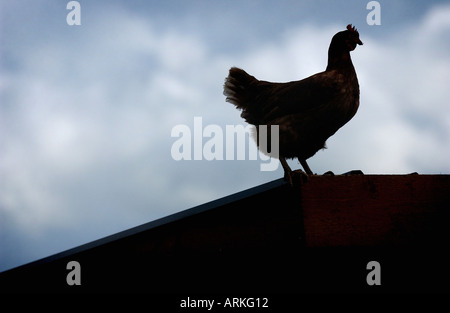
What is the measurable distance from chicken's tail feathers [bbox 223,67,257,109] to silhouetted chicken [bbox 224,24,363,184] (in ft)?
1.38

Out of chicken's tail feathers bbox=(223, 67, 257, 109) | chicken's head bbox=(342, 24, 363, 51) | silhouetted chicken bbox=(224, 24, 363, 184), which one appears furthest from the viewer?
chicken's tail feathers bbox=(223, 67, 257, 109)

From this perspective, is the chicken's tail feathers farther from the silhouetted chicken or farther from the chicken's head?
the chicken's head

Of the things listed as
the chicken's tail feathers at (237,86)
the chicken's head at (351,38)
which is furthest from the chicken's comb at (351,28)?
the chicken's tail feathers at (237,86)

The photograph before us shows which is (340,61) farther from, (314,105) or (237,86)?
(237,86)

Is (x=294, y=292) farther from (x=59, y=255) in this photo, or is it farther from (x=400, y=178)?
(x=59, y=255)

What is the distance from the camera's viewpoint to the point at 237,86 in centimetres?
468

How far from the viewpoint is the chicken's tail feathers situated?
15.1 feet

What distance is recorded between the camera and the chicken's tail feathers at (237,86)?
182 inches

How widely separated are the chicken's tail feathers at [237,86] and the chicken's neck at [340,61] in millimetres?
928

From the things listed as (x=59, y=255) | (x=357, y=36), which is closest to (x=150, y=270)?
(x=59, y=255)

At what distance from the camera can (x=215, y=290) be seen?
2.07 metres

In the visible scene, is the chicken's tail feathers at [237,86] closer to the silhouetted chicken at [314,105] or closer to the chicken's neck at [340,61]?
the silhouetted chicken at [314,105]

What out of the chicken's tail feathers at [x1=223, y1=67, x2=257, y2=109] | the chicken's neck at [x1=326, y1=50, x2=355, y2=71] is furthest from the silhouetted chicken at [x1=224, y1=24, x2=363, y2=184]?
the chicken's tail feathers at [x1=223, y1=67, x2=257, y2=109]

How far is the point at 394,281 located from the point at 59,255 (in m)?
1.84
